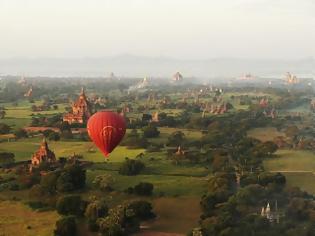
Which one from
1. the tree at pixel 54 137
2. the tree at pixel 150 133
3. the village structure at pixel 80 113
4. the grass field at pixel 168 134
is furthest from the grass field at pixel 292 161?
the village structure at pixel 80 113

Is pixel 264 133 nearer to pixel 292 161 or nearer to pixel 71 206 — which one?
pixel 292 161

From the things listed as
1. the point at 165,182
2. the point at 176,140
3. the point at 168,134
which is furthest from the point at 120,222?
the point at 168,134

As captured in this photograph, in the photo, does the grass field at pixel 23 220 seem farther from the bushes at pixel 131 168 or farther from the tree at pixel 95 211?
the bushes at pixel 131 168

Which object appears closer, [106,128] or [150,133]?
[106,128]

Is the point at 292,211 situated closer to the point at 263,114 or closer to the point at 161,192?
the point at 161,192

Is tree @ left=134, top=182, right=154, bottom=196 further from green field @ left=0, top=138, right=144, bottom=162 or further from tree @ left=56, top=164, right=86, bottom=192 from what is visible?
green field @ left=0, top=138, right=144, bottom=162

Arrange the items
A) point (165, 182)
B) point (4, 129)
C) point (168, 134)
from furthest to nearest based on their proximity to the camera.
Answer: point (168, 134)
point (4, 129)
point (165, 182)

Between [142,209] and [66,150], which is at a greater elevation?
[66,150]
